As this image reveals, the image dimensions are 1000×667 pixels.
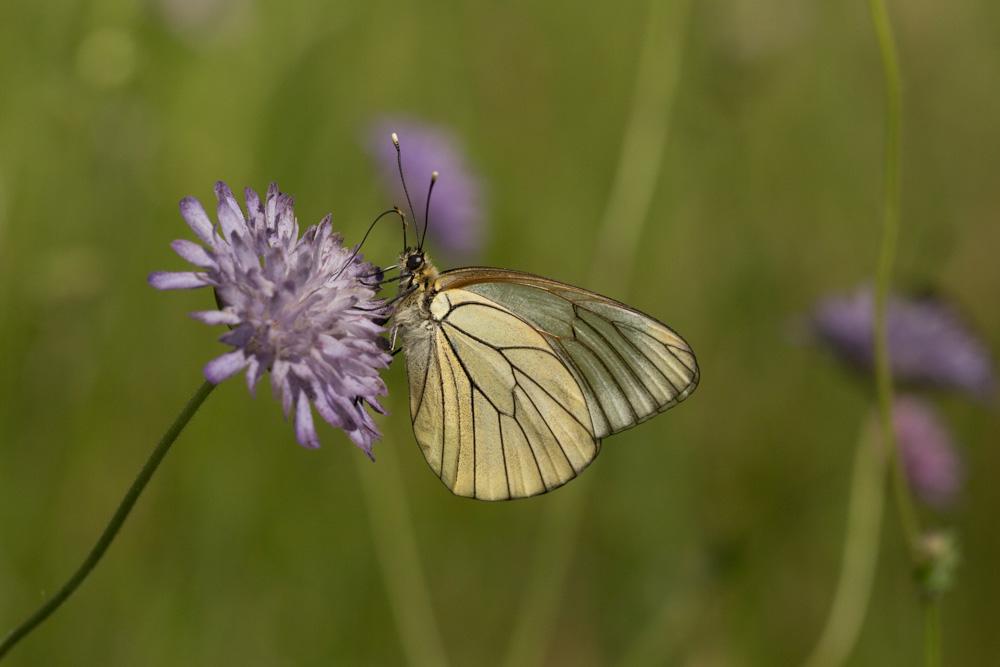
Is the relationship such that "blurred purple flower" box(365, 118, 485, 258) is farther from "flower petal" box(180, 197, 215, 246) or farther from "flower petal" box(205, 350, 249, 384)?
"flower petal" box(205, 350, 249, 384)

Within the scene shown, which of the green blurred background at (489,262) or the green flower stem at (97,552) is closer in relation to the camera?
the green flower stem at (97,552)

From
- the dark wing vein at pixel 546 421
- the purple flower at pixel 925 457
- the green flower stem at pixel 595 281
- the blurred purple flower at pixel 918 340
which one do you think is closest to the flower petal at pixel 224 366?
the dark wing vein at pixel 546 421

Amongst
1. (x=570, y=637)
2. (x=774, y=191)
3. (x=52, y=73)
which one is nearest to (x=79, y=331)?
(x=52, y=73)

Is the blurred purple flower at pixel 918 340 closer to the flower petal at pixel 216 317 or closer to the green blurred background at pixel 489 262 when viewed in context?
the green blurred background at pixel 489 262

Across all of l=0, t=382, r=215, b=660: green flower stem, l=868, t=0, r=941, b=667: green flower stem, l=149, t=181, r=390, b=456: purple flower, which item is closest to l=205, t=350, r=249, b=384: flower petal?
l=149, t=181, r=390, b=456: purple flower

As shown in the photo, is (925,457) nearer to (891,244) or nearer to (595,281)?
(595,281)

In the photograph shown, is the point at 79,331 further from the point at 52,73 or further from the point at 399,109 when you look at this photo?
the point at 399,109
